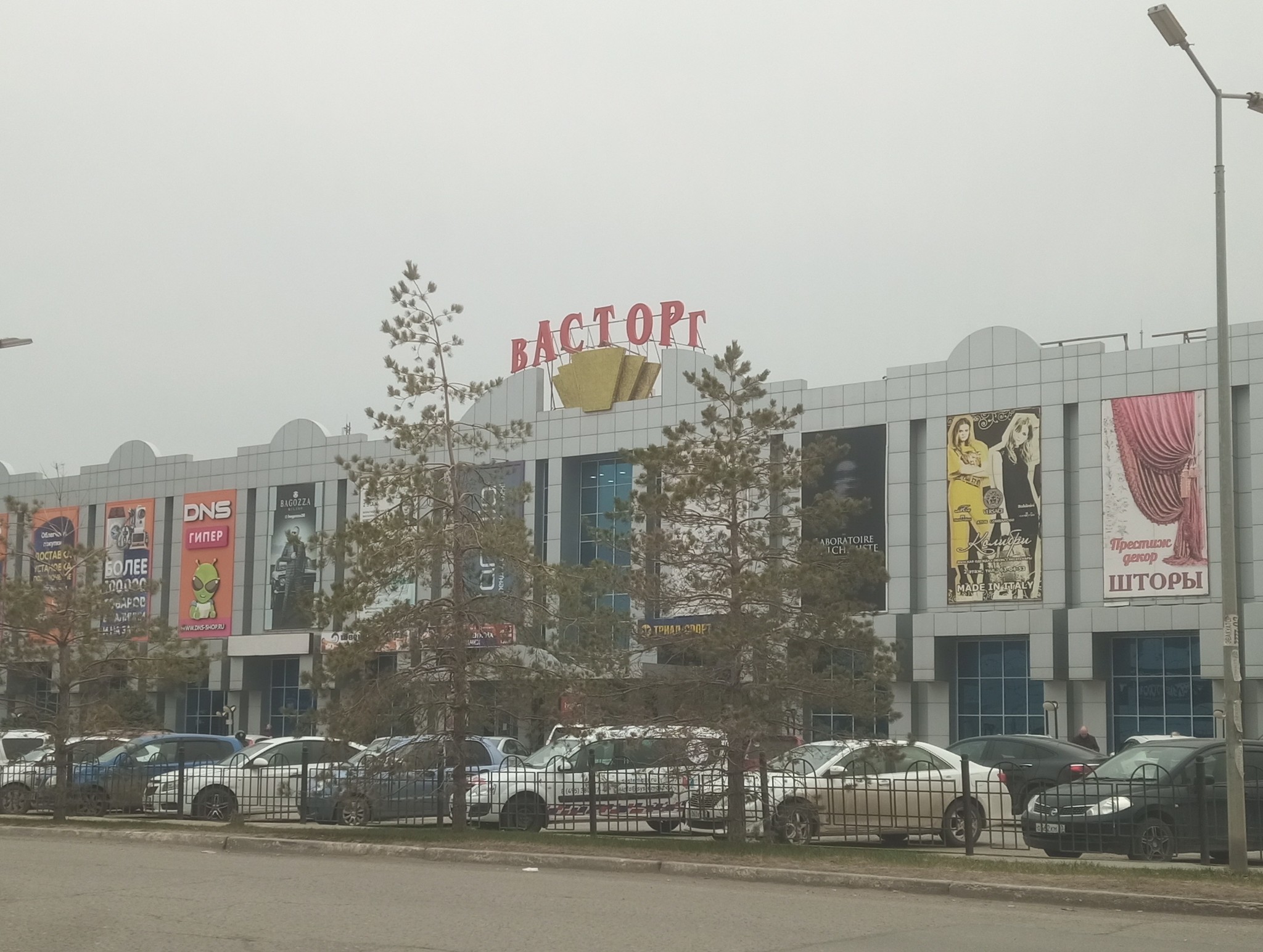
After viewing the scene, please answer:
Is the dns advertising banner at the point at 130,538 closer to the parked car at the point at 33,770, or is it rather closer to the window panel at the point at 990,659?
the window panel at the point at 990,659

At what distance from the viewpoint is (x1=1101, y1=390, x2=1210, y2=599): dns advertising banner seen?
45.6 m

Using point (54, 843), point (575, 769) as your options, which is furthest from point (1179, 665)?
point (54, 843)

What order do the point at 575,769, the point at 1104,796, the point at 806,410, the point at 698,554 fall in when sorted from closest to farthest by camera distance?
the point at 1104,796
the point at 698,554
the point at 575,769
the point at 806,410

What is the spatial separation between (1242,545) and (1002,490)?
755 centimetres

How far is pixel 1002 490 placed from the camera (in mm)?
49438

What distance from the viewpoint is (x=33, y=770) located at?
1027 inches

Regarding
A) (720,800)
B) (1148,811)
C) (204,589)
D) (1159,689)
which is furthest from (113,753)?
(204,589)

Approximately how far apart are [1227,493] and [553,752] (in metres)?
12.4

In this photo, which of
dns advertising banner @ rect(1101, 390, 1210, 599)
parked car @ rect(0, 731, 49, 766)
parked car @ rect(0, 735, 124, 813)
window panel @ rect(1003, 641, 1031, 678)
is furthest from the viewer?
window panel @ rect(1003, 641, 1031, 678)

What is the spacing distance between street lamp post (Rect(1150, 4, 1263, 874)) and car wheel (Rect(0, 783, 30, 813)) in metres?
19.8

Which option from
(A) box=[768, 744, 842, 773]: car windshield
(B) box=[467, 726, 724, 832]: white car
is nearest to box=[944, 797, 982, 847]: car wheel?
(A) box=[768, 744, 842, 773]: car windshield

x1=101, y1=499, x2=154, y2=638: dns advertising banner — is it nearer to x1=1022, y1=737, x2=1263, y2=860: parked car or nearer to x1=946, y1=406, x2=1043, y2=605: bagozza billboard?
x1=946, y1=406, x2=1043, y2=605: bagozza billboard

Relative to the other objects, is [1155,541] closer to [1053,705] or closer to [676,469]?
[1053,705]

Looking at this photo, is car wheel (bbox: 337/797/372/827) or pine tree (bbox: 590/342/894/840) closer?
pine tree (bbox: 590/342/894/840)
